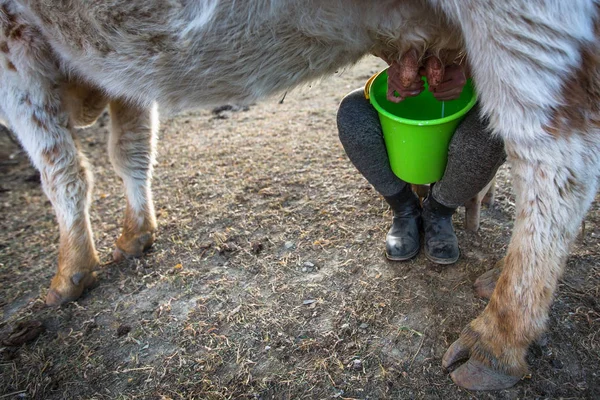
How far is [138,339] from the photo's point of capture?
233 cm

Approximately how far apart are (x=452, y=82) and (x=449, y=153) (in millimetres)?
316

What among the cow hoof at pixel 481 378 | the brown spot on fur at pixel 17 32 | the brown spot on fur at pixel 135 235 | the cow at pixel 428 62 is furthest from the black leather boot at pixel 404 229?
the brown spot on fur at pixel 17 32

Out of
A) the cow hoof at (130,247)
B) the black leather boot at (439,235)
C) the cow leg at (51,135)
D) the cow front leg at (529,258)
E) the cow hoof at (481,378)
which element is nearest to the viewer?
the cow front leg at (529,258)

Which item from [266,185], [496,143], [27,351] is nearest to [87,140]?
[266,185]

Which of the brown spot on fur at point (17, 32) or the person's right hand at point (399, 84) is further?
the brown spot on fur at point (17, 32)

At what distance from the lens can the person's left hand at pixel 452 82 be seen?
6.50 ft

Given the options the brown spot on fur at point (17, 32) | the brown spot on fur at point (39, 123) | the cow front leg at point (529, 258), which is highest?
the brown spot on fur at point (17, 32)

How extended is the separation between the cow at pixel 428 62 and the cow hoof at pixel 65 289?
1.01m

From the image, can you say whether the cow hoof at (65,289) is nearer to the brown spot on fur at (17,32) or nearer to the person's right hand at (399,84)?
the brown spot on fur at (17,32)

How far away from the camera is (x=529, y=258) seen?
1.74 metres

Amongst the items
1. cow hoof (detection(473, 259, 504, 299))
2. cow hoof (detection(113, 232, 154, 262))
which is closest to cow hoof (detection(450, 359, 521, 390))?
cow hoof (detection(473, 259, 504, 299))

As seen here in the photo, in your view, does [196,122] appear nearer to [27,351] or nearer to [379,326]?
[27,351]

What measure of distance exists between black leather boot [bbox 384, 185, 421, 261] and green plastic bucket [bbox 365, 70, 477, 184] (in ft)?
0.90

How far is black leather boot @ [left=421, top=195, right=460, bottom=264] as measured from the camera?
95.2 inches
